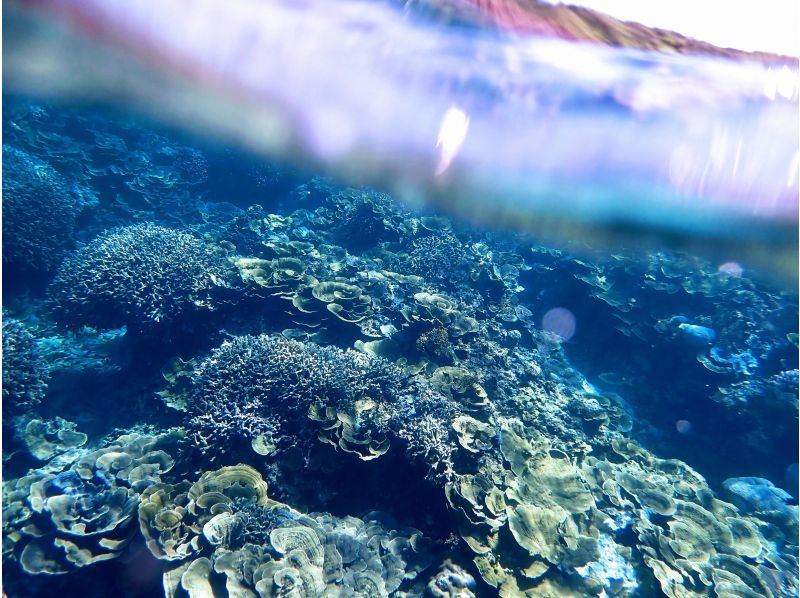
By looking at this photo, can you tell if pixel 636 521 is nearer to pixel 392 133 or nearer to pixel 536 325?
pixel 536 325

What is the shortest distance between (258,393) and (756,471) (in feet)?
27.2

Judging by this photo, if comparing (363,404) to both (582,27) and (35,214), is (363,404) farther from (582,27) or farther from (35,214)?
(35,214)

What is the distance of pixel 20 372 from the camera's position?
5148mm

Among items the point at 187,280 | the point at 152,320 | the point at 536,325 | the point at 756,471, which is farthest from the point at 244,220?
the point at 756,471

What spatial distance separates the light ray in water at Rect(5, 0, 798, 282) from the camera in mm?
3141

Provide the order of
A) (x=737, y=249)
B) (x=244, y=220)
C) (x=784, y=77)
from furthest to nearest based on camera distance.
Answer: (x=244, y=220), (x=737, y=249), (x=784, y=77)

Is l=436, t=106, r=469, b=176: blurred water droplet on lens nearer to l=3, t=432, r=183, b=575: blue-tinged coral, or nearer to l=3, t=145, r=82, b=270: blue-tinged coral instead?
l=3, t=432, r=183, b=575: blue-tinged coral

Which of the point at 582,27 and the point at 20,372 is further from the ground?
the point at 582,27

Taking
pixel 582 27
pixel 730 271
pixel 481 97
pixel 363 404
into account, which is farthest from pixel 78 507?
pixel 730 271

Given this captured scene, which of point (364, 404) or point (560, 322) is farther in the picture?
point (560, 322)

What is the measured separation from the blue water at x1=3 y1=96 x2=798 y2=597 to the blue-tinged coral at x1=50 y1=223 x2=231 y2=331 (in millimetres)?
38

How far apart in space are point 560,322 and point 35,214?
36.0 feet

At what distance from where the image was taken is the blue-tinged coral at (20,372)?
5.05 meters

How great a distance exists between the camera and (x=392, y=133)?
4504 mm
